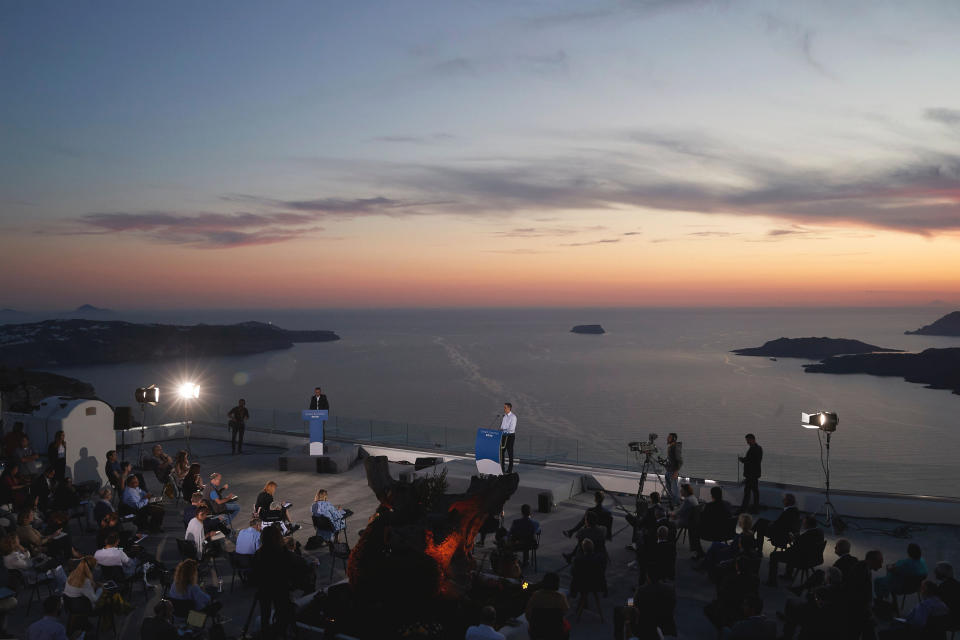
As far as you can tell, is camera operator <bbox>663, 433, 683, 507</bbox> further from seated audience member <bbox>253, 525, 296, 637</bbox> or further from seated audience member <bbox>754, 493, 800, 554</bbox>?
seated audience member <bbox>253, 525, 296, 637</bbox>

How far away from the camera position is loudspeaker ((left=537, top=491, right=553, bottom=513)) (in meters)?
12.6

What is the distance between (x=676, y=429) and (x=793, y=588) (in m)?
79.7

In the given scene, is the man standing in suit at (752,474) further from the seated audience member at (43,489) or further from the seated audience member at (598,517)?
the seated audience member at (43,489)

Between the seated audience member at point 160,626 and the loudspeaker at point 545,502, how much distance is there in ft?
25.2

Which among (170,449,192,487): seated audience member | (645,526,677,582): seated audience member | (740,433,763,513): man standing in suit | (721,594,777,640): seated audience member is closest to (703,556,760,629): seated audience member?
(721,594,777,640): seated audience member

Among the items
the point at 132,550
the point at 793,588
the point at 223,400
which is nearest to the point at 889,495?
the point at 793,588

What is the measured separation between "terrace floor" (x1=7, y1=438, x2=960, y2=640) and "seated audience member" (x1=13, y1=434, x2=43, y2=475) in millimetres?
1769

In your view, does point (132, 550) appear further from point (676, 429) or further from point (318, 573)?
point (676, 429)

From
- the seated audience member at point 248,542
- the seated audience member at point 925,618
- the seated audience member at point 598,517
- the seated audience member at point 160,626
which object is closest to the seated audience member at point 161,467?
the seated audience member at point 248,542

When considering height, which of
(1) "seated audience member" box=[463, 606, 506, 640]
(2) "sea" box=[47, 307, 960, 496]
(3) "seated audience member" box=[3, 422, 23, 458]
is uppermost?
(3) "seated audience member" box=[3, 422, 23, 458]

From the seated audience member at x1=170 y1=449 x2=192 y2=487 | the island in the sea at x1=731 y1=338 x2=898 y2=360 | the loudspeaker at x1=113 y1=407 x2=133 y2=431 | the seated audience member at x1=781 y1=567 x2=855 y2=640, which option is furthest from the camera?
the island in the sea at x1=731 y1=338 x2=898 y2=360

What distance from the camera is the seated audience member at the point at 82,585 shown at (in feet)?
23.3

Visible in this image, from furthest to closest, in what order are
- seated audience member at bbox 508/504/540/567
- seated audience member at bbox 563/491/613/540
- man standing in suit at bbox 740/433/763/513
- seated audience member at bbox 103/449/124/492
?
man standing in suit at bbox 740/433/763/513 → seated audience member at bbox 103/449/124/492 → seated audience member at bbox 563/491/613/540 → seated audience member at bbox 508/504/540/567

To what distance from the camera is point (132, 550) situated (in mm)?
8773
